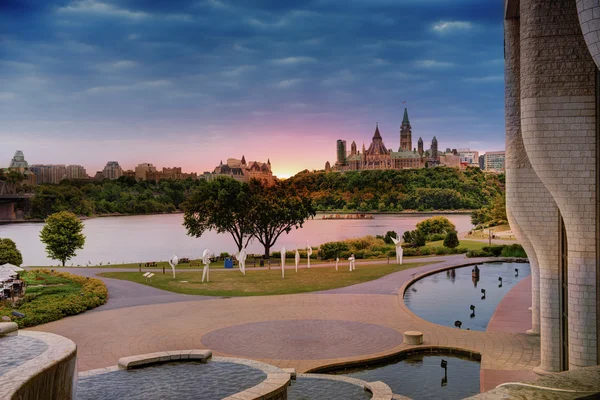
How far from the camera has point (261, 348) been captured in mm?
16406

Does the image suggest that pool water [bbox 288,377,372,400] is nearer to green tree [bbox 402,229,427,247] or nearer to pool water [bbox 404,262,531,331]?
pool water [bbox 404,262,531,331]

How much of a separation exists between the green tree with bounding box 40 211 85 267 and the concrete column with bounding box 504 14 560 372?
117 feet

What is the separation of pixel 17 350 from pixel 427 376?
9.40 metres

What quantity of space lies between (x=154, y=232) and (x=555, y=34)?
75459mm

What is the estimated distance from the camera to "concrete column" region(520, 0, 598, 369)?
34.2 feet

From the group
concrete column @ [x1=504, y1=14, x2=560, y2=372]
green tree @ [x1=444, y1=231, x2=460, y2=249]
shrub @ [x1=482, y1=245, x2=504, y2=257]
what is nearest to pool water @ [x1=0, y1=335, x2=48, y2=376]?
concrete column @ [x1=504, y1=14, x2=560, y2=372]

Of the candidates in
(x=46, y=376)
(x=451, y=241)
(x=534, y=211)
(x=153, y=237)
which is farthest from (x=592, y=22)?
(x=153, y=237)

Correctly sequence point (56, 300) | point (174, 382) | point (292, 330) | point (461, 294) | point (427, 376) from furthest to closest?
point (461, 294), point (56, 300), point (292, 330), point (427, 376), point (174, 382)

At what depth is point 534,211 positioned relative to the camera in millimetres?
13742

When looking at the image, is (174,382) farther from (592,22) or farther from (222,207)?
(222,207)

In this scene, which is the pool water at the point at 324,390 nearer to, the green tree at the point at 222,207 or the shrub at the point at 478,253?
the green tree at the point at 222,207

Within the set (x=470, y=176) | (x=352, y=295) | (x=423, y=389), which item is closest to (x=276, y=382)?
(x=423, y=389)

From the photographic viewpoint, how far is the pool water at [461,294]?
864 inches

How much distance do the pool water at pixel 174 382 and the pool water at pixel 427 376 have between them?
3465mm
